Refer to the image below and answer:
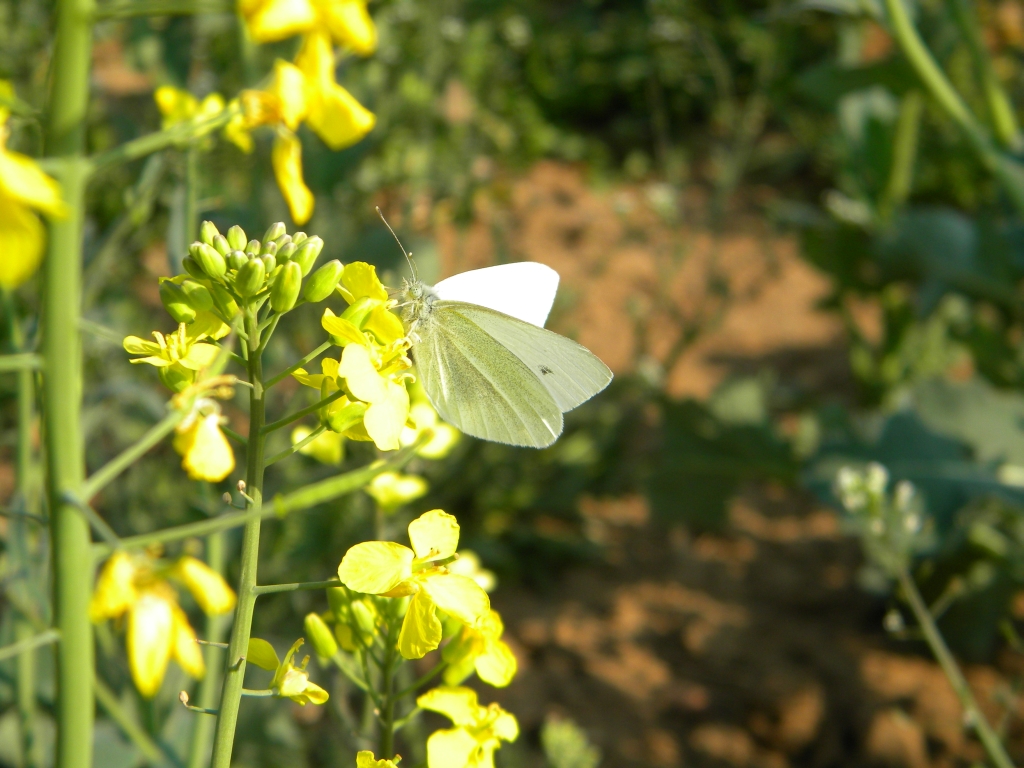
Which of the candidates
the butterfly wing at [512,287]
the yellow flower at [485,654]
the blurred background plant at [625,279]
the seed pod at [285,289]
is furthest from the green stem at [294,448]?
the butterfly wing at [512,287]

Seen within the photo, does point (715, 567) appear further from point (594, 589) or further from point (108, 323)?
point (108, 323)

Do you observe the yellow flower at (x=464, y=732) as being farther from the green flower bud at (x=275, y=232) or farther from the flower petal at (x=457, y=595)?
the green flower bud at (x=275, y=232)

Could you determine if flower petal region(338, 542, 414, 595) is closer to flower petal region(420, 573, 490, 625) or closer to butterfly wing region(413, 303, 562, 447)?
flower petal region(420, 573, 490, 625)

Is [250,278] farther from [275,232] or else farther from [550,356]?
[550,356]

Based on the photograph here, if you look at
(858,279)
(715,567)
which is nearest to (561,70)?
(858,279)

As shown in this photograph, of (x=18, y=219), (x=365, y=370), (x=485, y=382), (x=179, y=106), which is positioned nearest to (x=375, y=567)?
(x=365, y=370)

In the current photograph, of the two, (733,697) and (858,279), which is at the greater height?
(858,279)
